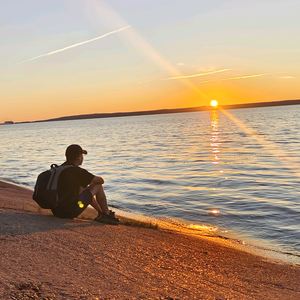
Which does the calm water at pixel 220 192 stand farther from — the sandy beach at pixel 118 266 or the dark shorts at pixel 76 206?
the dark shorts at pixel 76 206

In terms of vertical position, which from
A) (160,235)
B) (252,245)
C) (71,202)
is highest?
(71,202)

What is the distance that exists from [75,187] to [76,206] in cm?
43

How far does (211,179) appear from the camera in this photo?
15.9 meters

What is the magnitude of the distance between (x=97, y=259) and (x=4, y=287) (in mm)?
1366

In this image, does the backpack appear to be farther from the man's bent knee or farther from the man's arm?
the man's bent knee

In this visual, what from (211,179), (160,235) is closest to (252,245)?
(160,235)

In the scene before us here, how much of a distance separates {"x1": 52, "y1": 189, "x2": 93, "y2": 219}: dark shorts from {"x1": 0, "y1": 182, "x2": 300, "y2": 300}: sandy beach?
157mm

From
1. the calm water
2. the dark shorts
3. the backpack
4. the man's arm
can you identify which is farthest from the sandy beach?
the calm water

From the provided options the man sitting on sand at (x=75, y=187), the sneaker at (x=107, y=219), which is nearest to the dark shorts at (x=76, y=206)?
the man sitting on sand at (x=75, y=187)

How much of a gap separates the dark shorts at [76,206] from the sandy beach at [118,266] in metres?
0.16

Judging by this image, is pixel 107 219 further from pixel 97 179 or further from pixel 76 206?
pixel 97 179

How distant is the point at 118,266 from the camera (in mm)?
4391

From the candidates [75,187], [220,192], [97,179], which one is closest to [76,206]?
[75,187]

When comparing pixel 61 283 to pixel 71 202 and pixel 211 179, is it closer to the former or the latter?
pixel 71 202
